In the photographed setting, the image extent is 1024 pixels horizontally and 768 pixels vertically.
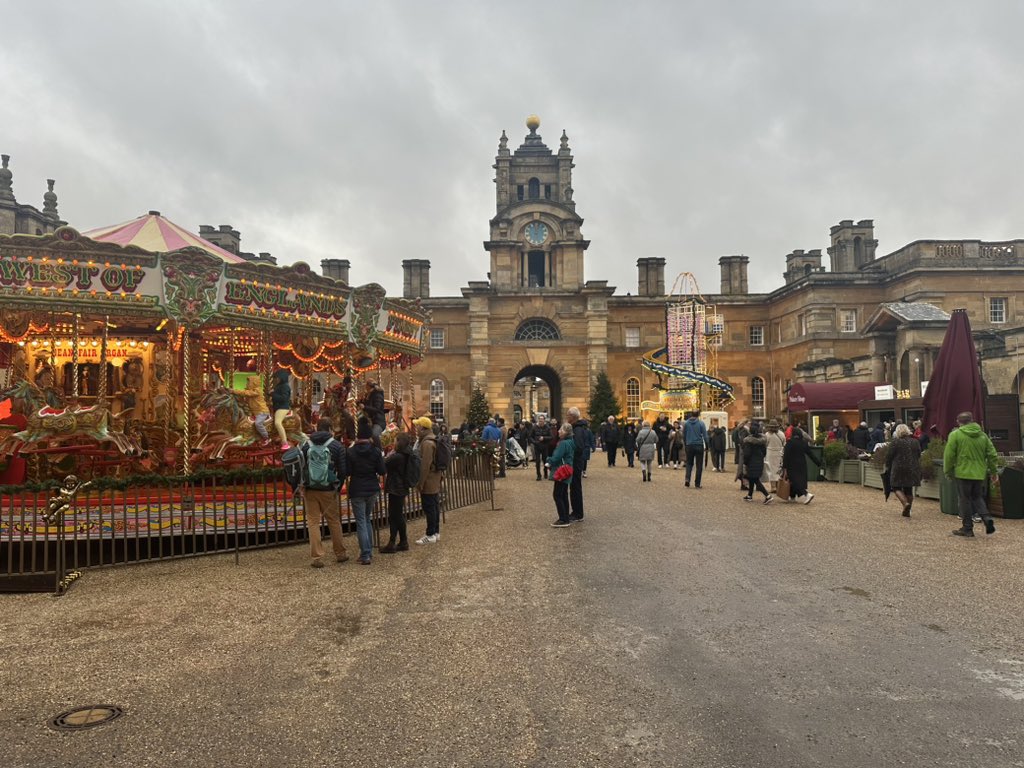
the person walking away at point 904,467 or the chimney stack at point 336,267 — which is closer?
the person walking away at point 904,467

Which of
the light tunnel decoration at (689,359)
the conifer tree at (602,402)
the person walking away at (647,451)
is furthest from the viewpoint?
the conifer tree at (602,402)

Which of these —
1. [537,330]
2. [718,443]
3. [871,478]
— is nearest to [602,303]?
[537,330]

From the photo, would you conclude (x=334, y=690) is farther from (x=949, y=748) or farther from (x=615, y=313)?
(x=615, y=313)

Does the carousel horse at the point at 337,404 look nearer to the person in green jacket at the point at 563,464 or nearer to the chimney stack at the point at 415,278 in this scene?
the person in green jacket at the point at 563,464

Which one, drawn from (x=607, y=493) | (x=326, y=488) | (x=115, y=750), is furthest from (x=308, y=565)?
(x=607, y=493)

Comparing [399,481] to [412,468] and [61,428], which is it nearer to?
[412,468]

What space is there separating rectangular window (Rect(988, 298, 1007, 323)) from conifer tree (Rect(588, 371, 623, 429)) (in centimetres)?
2050

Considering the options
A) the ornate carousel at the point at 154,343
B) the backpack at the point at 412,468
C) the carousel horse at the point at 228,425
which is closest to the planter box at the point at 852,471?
the ornate carousel at the point at 154,343

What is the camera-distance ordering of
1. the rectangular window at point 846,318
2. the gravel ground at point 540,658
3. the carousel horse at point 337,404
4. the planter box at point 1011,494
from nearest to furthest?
the gravel ground at point 540,658 < the planter box at point 1011,494 < the carousel horse at point 337,404 < the rectangular window at point 846,318

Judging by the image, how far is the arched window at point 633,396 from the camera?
43281 mm

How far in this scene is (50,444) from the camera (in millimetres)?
10641

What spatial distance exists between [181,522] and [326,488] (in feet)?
7.44

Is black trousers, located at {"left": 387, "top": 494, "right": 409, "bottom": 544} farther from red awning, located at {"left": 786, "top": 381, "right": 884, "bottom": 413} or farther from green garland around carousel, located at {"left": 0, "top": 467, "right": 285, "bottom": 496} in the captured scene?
red awning, located at {"left": 786, "top": 381, "right": 884, "bottom": 413}

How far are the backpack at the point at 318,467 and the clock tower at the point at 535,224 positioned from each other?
34679 millimetres
